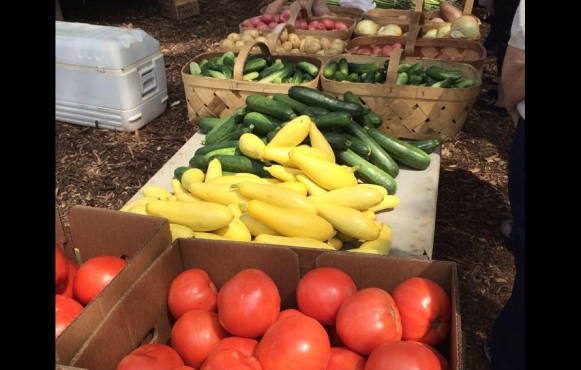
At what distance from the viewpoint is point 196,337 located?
132 cm

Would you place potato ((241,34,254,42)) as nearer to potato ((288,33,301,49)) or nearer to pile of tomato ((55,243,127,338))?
potato ((288,33,301,49))

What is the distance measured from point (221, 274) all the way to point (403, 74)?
2186 millimetres

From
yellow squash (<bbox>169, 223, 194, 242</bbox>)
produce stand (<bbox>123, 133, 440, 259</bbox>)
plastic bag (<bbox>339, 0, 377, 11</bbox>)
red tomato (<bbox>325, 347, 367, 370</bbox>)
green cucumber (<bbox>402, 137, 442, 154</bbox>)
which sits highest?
red tomato (<bbox>325, 347, 367, 370</bbox>)

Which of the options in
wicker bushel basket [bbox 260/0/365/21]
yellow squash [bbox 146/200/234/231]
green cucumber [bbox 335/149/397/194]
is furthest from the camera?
wicker bushel basket [bbox 260/0/365/21]

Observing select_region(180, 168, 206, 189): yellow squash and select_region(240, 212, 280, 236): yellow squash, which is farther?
select_region(180, 168, 206, 189): yellow squash

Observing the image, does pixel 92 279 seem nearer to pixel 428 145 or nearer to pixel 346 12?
pixel 428 145

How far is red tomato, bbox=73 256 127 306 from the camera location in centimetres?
147

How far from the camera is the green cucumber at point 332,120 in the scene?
8.36 feet

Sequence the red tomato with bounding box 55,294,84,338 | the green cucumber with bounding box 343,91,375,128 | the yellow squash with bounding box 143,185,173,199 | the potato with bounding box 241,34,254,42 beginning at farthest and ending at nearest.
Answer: the potato with bounding box 241,34,254,42, the green cucumber with bounding box 343,91,375,128, the yellow squash with bounding box 143,185,173,199, the red tomato with bounding box 55,294,84,338

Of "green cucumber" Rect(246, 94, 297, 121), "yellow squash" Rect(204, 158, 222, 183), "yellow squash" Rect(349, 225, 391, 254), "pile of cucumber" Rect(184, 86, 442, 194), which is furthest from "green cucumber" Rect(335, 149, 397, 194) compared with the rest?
"yellow squash" Rect(204, 158, 222, 183)

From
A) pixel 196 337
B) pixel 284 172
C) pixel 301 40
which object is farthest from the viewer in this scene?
pixel 301 40

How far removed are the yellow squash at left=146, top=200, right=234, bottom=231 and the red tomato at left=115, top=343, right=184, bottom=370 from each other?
62 cm

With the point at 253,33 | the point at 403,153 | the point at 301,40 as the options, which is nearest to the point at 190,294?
the point at 403,153
